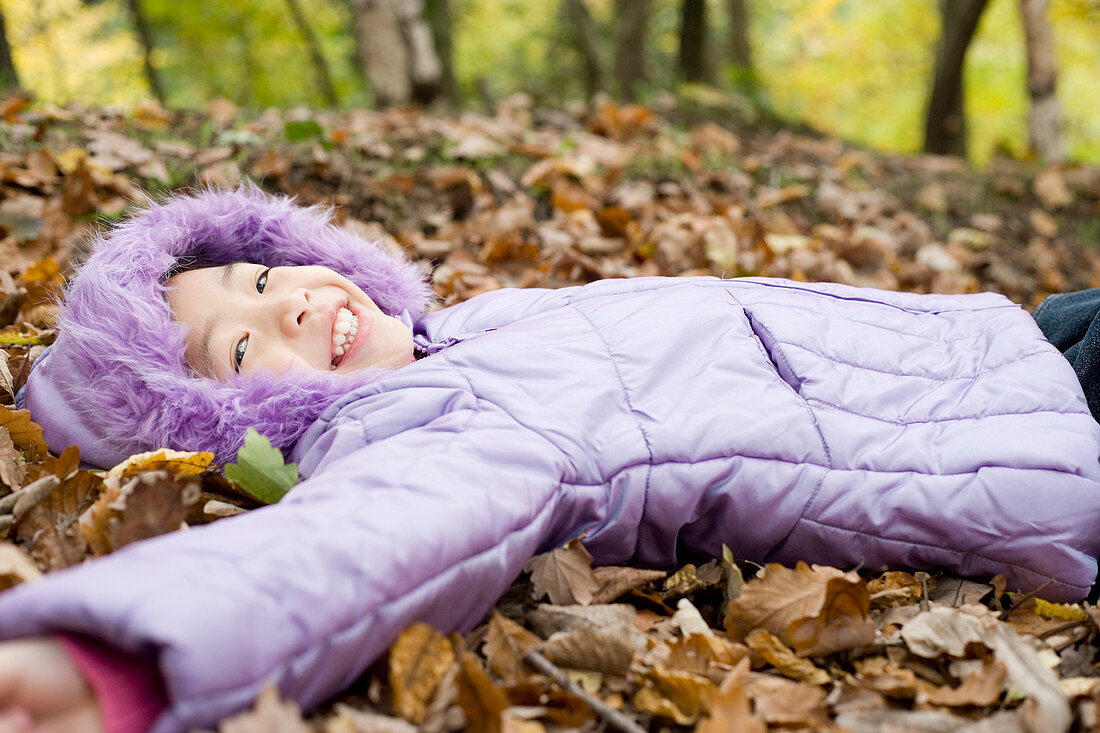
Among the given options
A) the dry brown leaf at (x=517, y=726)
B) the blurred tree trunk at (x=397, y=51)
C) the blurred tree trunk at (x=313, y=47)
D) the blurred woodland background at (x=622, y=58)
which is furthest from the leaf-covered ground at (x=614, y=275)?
the blurred tree trunk at (x=313, y=47)

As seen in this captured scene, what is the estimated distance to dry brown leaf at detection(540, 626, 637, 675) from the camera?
1342 millimetres

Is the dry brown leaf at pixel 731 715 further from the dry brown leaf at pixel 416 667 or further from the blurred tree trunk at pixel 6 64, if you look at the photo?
the blurred tree trunk at pixel 6 64

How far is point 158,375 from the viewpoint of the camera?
1744 millimetres

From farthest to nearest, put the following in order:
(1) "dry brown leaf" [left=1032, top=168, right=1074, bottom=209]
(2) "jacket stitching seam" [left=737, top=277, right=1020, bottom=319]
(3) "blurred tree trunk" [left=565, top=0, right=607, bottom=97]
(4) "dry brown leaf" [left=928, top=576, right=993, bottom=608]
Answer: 1. (3) "blurred tree trunk" [left=565, top=0, right=607, bottom=97]
2. (1) "dry brown leaf" [left=1032, top=168, right=1074, bottom=209]
3. (2) "jacket stitching seam" [left=737, top=277, right=1020, bottom=319]
4. (4) "dry brown leaf" [left=928, top=576, right=993, bottom=608]

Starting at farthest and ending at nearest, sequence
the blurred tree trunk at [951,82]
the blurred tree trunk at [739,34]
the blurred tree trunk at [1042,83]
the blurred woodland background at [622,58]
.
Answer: the blurred tree trunk at [739,34]
the blurred tree trunk at [951,82]
the blurred woodland background at [622,58]
the blurred tree trunk at [1042,83]

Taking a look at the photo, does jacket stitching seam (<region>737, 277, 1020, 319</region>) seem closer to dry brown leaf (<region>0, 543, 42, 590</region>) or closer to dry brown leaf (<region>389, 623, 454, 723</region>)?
dry brown leaf (<region>389, 623, 454, 723</region>)

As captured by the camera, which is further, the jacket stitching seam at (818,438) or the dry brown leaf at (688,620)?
the jacket stitching seam at (818,438)

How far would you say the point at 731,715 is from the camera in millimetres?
1209

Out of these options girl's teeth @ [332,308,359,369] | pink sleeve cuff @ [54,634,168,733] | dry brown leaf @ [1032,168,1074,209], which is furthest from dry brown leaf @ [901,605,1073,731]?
dry brown leaf @ [1032,168,1074,209]

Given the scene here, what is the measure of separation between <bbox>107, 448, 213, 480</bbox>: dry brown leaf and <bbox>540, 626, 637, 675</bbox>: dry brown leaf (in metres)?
0.87

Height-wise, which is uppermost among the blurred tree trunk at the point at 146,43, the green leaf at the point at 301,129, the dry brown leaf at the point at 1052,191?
the blurred tree trunk at the point at 146,43

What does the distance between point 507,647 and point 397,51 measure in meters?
5.56

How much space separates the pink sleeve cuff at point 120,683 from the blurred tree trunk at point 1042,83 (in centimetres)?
796

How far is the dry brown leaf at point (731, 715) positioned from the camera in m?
1.19
